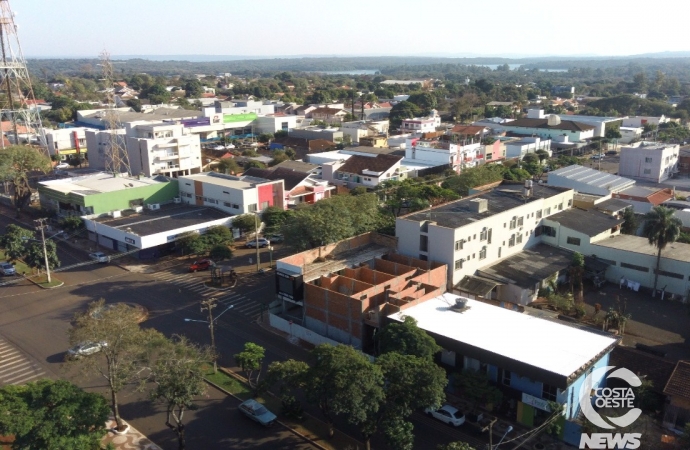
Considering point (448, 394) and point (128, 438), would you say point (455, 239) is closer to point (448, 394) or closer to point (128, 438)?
point (448, 394)

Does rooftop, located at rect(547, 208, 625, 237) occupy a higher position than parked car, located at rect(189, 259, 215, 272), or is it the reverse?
rooftop, located at rect(547, 208, 625, 237)

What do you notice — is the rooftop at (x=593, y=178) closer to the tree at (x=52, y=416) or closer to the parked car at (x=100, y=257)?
the parked car at (x=100, y=257)

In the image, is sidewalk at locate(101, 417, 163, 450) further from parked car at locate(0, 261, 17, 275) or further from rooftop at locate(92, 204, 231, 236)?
parked car at locate(0, 261, 17, 275)

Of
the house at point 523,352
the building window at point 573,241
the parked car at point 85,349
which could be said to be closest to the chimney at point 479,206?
the building window at point 573,241

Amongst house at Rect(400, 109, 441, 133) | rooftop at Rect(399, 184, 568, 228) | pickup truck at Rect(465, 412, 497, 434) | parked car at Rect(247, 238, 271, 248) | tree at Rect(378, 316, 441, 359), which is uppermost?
rooftop at Rect(399, 184, 568, 228)

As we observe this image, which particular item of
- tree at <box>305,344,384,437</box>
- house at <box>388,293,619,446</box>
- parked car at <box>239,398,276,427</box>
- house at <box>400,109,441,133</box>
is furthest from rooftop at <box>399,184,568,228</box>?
house at <box>400,109,441,133</box>

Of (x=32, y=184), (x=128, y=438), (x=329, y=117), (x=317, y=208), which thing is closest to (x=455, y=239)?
(x=317, y=208)
